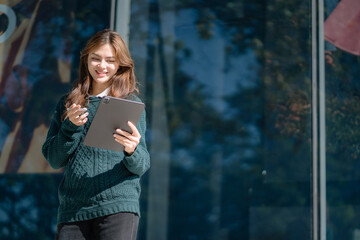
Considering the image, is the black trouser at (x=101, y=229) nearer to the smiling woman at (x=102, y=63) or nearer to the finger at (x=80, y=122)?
the finger at (x=80, y=122)

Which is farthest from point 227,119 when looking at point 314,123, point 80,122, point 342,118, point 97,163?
point 80,122

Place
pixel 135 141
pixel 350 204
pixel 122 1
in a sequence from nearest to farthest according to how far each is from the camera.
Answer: pixel 135 141
pixel 350 204
pixel 122 1

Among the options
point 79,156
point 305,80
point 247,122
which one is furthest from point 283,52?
point 79,156

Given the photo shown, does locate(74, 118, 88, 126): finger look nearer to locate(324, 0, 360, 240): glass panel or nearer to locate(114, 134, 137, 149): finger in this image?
locate(114, 134, 137, 149): finger

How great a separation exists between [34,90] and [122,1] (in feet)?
3.98

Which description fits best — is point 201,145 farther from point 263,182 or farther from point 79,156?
point 79,156

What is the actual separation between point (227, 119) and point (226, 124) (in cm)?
5

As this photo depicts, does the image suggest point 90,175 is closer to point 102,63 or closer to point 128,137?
point 128,137

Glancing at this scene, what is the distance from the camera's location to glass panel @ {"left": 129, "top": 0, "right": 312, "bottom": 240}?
421 centimetres

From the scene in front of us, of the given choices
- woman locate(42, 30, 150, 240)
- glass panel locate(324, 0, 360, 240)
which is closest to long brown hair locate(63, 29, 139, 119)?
woman locate(42, 30, 150, 240)

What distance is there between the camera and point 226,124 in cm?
432

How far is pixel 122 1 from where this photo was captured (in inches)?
180

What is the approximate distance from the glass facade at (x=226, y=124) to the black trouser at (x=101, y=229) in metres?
2.26

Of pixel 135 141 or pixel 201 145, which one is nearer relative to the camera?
pixel 135 141
